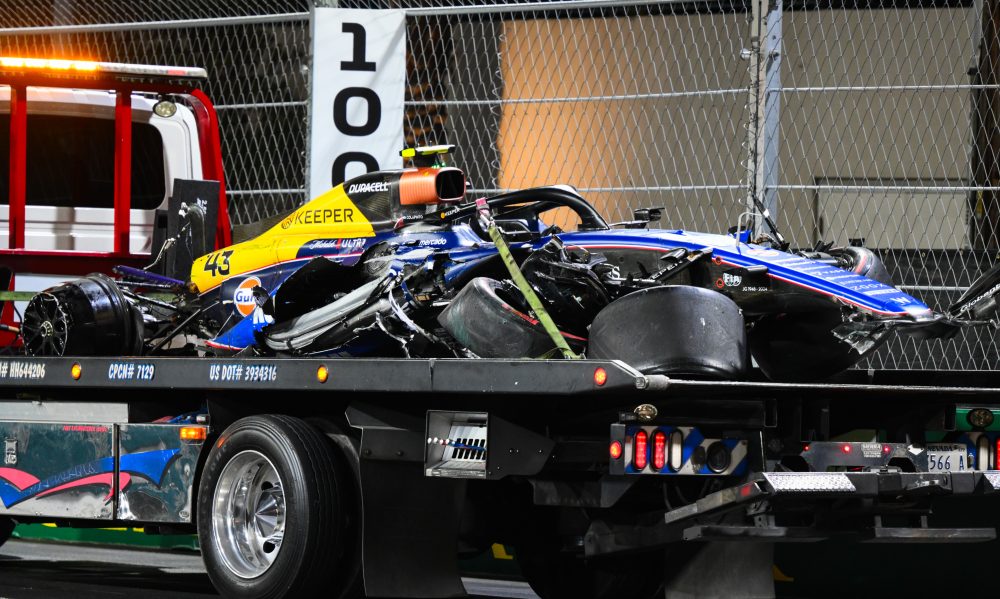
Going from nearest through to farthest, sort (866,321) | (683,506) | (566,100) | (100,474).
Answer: (683,506) < (866,321) < (100,474) < (566,100)

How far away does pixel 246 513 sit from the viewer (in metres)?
6.73

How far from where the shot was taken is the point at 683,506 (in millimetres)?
5781

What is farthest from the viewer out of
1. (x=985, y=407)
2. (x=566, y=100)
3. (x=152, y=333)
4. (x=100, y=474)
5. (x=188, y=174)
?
(x=188, y=174)

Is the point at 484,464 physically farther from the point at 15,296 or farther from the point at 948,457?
the point at 15,296

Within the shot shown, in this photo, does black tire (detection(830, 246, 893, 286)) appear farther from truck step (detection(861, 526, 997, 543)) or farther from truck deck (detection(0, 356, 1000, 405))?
truck step (detection(861, 526, 997, 543))

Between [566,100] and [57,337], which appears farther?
[566,100]

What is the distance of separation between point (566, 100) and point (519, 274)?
136 inches

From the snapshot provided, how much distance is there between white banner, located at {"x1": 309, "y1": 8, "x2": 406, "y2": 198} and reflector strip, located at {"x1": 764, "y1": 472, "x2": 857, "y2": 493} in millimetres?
4717

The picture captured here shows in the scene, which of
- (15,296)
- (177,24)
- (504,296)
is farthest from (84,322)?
(177,24)

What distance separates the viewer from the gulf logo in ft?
25.2

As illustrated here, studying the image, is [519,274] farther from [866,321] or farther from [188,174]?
[188,174]

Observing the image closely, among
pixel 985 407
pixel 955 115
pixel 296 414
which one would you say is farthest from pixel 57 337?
pixel 955 115

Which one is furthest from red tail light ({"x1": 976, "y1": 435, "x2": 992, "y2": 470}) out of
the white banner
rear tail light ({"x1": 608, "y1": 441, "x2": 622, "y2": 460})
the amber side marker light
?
the white banner

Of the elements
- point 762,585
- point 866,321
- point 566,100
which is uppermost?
point 566,100
